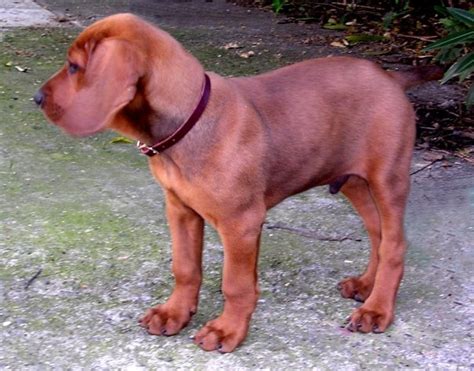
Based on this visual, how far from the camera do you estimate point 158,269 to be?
387 centimetres

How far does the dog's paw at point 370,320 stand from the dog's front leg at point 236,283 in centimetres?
42

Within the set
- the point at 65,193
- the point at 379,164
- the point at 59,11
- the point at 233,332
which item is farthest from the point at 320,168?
the point at 59,11

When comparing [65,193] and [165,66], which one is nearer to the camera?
[165,66]

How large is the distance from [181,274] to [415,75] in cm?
123

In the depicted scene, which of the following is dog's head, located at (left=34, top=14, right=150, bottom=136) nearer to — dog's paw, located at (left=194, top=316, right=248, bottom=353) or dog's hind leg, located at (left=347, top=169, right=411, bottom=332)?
dog's paw, located at (left=194, top=316, right=248, bottom=353)

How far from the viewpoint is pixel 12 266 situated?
3.82 meters

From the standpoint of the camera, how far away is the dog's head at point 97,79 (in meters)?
2.81

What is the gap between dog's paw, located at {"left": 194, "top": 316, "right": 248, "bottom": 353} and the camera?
3.26 meters

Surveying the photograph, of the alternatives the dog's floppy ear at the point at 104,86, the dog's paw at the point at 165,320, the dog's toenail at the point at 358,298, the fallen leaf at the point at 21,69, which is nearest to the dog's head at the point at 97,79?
the dog's floppy ear at the point at 104,86

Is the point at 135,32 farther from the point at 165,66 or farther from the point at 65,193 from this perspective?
the point at 65,193

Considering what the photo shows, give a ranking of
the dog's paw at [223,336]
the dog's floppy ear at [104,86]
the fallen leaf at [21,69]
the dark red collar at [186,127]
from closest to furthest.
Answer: the dog's floppy ear at [104,86] → the dark red collar at [186,127] → the dog's paw at [223,336] → the fallen leaf at [21,69]

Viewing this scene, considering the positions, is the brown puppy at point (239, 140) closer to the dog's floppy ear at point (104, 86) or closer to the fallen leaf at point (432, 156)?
the dog's floppy ear at point (104, 86)

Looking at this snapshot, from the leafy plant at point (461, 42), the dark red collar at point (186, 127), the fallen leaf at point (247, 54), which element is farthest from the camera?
the fallen leaf at point (247, 54)

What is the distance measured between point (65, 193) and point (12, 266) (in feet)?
2.81
